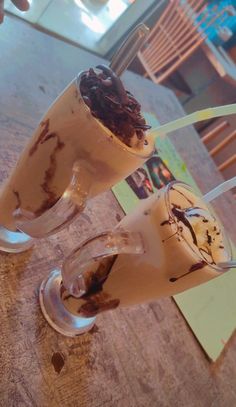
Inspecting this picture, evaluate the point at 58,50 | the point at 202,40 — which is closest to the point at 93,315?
the point at 58,50

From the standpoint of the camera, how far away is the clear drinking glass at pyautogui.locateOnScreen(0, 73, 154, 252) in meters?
0.48

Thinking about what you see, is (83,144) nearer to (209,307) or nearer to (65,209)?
(65,209)

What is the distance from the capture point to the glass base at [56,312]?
0.55m

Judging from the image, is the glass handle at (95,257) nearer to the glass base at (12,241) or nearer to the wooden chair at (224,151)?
the glass base at (12,241)

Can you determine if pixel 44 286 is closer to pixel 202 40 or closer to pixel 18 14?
pixel 18 14

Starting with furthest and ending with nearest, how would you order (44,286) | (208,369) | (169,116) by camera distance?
(169,116)
(208,369)
(44,286)

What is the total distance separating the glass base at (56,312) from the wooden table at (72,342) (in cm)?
1

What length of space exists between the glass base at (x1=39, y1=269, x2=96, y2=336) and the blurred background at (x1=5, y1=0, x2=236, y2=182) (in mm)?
911

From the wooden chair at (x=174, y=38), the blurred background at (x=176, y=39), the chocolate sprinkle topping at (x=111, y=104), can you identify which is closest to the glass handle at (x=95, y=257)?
the chocolate sprinkle topping at (x=111, y=104)

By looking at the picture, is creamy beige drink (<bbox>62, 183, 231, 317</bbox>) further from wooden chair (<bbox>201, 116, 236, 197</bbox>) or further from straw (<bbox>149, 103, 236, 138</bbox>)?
wooden chair (<bbox>201, 116, 236, 197</bbox>)

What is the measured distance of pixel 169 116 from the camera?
1.38 metres

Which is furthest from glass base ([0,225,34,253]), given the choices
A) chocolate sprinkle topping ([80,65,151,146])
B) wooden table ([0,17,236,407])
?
chocolate sprinkle topping ([80,65,151,146])

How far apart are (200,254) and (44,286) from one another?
22 cm

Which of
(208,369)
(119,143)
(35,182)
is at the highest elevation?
(119,143)
